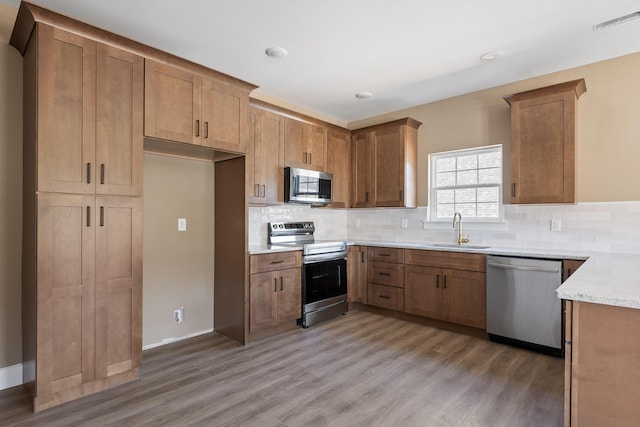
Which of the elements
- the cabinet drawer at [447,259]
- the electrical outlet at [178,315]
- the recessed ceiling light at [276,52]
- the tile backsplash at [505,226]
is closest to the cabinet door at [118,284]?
the electrical outlet at [178,315]

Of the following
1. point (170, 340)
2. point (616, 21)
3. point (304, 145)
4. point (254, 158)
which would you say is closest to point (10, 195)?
point (170, 340)

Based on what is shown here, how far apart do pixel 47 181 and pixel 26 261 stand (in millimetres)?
657

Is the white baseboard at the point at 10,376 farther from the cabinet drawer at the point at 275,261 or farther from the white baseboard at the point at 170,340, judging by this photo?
the cabinet drawer at the point at 275,261

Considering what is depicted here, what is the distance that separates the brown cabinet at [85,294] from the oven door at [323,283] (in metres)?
1.72

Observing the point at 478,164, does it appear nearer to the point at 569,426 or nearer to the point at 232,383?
the point at 569,426

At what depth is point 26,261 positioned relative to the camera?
2348 millimetres

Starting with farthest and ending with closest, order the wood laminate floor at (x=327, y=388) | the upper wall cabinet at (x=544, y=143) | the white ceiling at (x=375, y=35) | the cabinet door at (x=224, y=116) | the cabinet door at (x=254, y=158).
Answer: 1. the cabinet door at (x=254, y=158)
2. the upper wall cabinet at (x=544, y=143)
3. the cabinet door at (x=224, y=116)
4. the white ceiling at (x=375, y=35)
5. the wood laminate floor at (x=327, y=388)

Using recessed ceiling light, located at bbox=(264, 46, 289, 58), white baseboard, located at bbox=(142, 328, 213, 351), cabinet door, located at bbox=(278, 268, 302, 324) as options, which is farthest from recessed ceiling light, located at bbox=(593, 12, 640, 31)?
white baseboard, located at bbox=(142, 328, 213, 351)

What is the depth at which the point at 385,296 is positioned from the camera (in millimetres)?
4148

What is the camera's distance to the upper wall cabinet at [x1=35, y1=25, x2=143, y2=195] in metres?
2.14

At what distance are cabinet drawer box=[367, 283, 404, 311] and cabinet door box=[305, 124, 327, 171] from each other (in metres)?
1.66

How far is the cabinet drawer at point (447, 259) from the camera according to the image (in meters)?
3.42

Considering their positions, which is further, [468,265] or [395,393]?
[468,265]

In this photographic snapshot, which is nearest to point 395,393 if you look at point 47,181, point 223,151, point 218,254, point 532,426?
point 532,426
